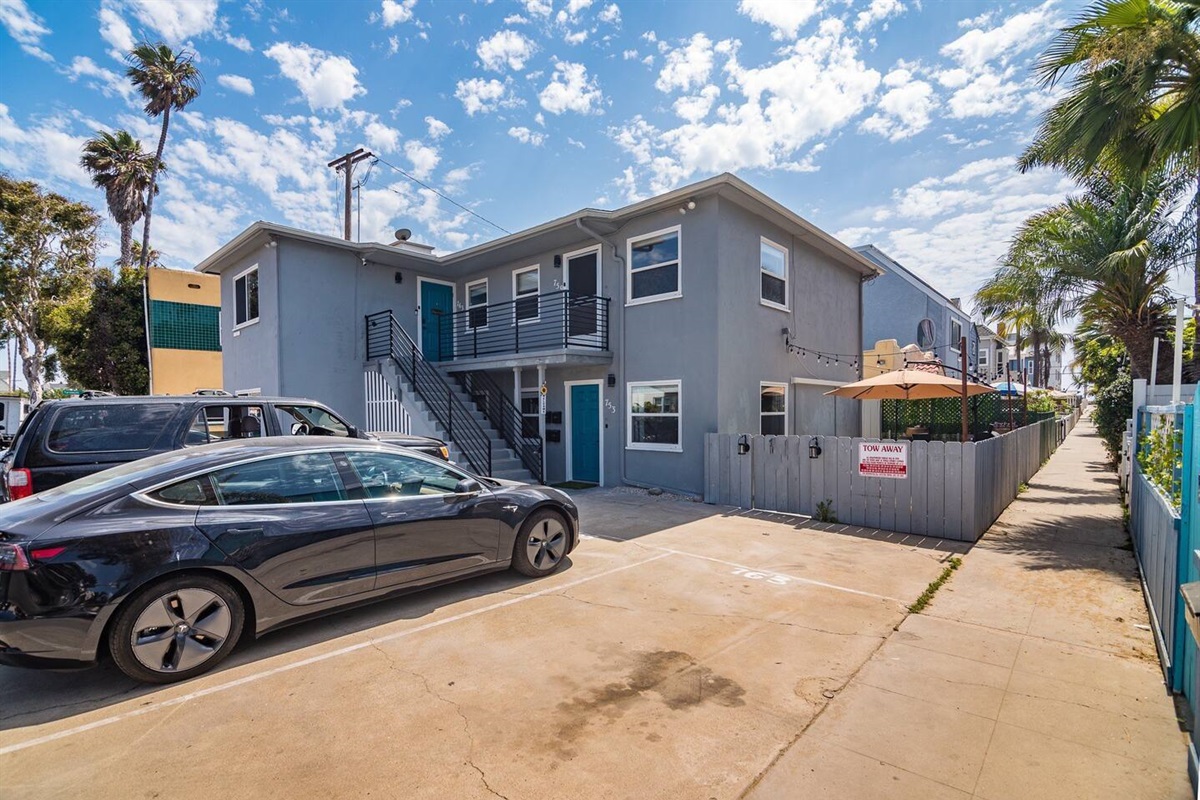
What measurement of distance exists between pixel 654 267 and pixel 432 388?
18.5 feet

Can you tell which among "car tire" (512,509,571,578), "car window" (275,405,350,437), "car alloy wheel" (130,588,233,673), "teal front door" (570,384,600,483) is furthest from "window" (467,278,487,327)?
"car alloy wheel" (130,588,233,673)

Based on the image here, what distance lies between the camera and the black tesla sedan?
3.09 m

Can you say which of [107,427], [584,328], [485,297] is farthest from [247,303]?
[107,427]

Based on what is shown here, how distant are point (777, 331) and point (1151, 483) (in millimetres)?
7130

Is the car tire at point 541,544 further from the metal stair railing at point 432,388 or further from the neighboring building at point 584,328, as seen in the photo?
the metal stair railing at point 432,388

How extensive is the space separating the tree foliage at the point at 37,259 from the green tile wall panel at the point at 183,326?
14.8ft

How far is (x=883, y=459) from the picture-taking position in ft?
24.9

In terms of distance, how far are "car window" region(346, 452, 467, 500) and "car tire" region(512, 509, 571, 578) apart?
0.86 metres

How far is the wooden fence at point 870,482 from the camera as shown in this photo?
281 inches

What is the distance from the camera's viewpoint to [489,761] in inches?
105

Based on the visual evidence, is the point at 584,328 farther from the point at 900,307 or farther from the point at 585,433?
the point at 900,307

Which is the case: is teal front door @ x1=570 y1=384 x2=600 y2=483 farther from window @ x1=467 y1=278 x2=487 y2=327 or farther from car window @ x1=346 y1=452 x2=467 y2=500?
car window @ x1=346 y1=452 x2=467 y2=500

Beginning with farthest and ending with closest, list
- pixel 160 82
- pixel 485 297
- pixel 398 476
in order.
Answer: pixel 160 82 < pixel 485 297 < pixel 398 476

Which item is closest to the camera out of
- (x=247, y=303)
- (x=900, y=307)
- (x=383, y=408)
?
(x=383, y=408)
